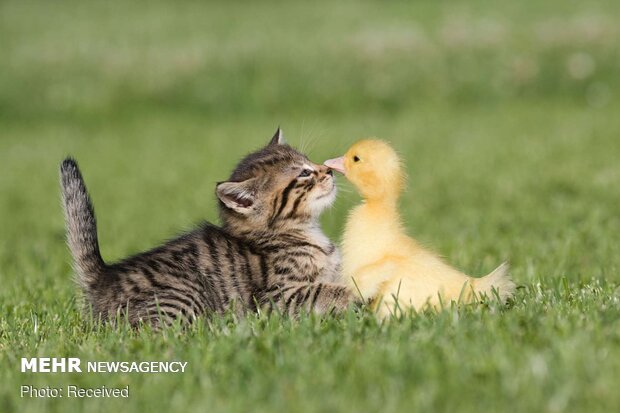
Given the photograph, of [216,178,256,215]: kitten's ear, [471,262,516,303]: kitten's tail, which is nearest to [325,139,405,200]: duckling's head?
[471,262,516,303]: kitten's tail

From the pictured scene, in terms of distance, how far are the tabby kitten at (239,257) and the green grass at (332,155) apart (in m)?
0.29

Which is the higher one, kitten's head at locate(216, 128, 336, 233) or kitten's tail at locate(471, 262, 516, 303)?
kitten's head at locate(216, 128, 336, 233)

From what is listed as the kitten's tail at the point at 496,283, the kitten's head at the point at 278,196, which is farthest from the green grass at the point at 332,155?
the kitten's head at the point at 278,196

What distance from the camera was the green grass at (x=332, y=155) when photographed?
4254 millimetres

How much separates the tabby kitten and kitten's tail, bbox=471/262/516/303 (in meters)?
0.76

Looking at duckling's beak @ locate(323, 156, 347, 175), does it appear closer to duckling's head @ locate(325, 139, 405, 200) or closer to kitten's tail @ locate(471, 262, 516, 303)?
duckling's head @ locate(325, 139, 405, 200)

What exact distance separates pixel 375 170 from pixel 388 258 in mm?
489

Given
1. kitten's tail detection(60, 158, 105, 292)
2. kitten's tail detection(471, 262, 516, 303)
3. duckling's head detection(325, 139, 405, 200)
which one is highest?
duckling's head detection(325, 139, 405, 200)

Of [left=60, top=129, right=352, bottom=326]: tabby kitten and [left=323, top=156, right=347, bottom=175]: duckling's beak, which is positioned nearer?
[left=323, top=156, right=347, bottom=175]: duckling's beak

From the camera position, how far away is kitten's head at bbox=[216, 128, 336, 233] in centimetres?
609

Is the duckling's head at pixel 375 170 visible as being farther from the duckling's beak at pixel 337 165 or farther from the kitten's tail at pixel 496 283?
the kitten's tail at pixel 496 283

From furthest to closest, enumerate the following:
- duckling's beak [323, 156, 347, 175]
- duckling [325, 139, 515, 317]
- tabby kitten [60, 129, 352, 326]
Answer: tabby kitten [60, 129, 352, 326], duckling's beak [323, 156, 347, 175], duckling [325, 139, 515, 317]

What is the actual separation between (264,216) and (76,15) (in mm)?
27623

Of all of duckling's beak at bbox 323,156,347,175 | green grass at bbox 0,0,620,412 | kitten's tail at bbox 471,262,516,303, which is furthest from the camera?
duckling's beak at bbox 323,156,347,175
